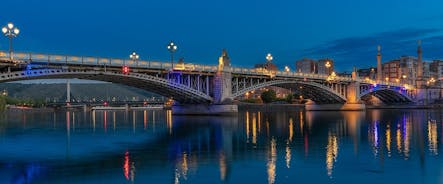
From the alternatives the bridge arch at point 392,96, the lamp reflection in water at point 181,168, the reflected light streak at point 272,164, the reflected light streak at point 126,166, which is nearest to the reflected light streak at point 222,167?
the lamp reflection in water at point 181,168

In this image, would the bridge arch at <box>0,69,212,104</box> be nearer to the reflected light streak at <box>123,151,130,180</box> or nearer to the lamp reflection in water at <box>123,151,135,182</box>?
the reflected light streak at <box>123,151,130,180</box>

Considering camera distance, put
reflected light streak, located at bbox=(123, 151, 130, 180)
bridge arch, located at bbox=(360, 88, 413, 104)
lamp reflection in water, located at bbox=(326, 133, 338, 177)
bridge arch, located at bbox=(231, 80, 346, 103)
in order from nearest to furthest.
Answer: reflected light streak, located at bbox=(123, 151, 130, 180) < lamp reflection in water, located at bbox=(326, 133, 338, 177) < bridge arch, located at bbox=(231, 80, 346, 103) < bridge arch, located at bbox=(360, 88, 413, 104)

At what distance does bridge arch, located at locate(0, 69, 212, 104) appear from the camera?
59434 mm

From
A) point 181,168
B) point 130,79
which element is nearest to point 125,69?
point 130,79

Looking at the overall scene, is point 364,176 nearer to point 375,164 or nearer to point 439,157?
point 375,164

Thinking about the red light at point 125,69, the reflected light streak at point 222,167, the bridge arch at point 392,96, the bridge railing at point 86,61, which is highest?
the bridge railing at point 86,61

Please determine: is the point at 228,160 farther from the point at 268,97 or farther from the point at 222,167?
the point at 268,97

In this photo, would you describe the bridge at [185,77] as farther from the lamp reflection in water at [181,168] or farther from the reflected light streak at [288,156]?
the reflected light streak at [288,156]

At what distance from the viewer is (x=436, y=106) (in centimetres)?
15000

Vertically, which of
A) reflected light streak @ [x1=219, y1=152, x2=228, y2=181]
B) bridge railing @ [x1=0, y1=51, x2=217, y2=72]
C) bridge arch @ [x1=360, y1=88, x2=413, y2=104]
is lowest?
reflected light streak @ [x1=219, y1=152, x2=228, y2=181]

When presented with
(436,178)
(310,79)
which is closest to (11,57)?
(436,178)

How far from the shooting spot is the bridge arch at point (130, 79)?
5943 centimetres

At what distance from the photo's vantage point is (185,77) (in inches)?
3278

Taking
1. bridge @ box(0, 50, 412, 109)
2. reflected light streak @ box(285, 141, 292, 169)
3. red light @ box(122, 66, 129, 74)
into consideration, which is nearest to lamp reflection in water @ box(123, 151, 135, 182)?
reflected light streak @ box(285, 141, 292, 169)
